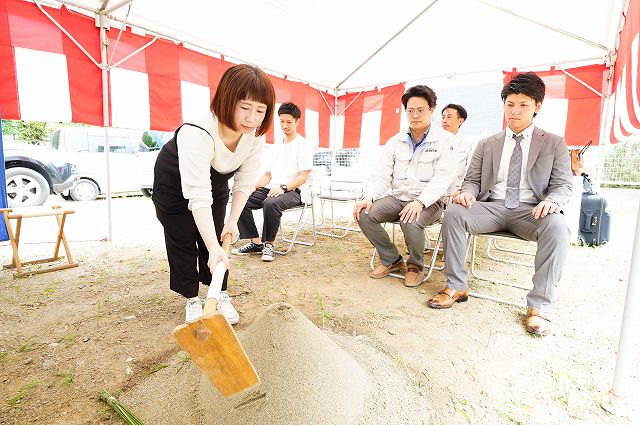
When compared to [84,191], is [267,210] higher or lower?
higher

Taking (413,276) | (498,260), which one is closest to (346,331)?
(413,276)

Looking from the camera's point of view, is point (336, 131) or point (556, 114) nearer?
point (556, 114)

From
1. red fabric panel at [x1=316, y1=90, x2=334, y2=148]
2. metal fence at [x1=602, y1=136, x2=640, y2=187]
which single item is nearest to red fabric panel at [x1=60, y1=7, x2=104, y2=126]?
red fabric panel at [x1=316, y1=90, x2=334, y2=148]

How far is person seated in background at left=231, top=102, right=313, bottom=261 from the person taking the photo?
136 inches

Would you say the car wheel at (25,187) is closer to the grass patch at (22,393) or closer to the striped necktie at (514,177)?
the grass patch at (22,393)

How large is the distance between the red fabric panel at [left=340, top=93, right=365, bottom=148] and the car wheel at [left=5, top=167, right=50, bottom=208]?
5426 mm

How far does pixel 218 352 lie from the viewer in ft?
3.31

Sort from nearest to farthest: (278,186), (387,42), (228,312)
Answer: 1. (228,312)
2. (278,186)
3. (387,42)

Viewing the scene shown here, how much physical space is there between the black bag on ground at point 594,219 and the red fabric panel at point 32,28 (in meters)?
6.00

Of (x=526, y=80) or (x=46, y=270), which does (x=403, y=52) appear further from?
(x=46, y=270)

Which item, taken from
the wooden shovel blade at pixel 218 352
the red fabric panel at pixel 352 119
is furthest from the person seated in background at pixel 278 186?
the red fabric panel at pixel 352 119

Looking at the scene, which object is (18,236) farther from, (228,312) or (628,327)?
(628,327)

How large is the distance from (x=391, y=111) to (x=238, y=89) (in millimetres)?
5059

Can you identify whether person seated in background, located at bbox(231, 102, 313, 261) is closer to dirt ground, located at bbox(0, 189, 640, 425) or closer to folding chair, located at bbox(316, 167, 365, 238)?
dirt ground, located at bbox(0, 189, 640, 425)
